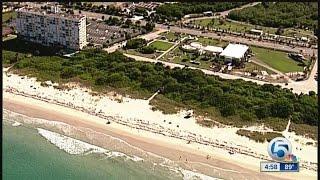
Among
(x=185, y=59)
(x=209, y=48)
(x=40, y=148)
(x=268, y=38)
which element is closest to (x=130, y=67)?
(x=185, y=59)

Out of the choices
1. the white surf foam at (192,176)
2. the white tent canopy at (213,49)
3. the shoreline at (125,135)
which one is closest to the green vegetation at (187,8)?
the white tent canopy at (213,49)

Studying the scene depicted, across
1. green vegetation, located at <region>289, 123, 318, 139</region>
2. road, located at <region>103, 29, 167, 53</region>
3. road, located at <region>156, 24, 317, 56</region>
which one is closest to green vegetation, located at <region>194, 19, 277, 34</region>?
road, located at <region>156, 24, 317, 56</region>

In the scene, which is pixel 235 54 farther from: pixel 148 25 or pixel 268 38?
pixel 148 25

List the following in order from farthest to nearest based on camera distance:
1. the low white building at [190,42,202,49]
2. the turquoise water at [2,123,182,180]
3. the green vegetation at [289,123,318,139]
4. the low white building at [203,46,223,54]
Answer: the low white building at [190,42,202,49]
the low white building at [203,46,223,54]
the green vegetation at [289,123,318,139]
the turquoise water at [2,123,182,180]

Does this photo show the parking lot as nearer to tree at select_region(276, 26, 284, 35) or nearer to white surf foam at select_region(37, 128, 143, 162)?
tree at select_region(276, 26, 284, 35)

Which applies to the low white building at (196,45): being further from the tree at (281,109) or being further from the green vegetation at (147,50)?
the tree at (281,109)

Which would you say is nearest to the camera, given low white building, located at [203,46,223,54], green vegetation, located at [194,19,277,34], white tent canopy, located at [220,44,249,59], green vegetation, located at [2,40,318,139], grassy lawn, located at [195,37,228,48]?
green vegetation, located at [2,40,318,139]
